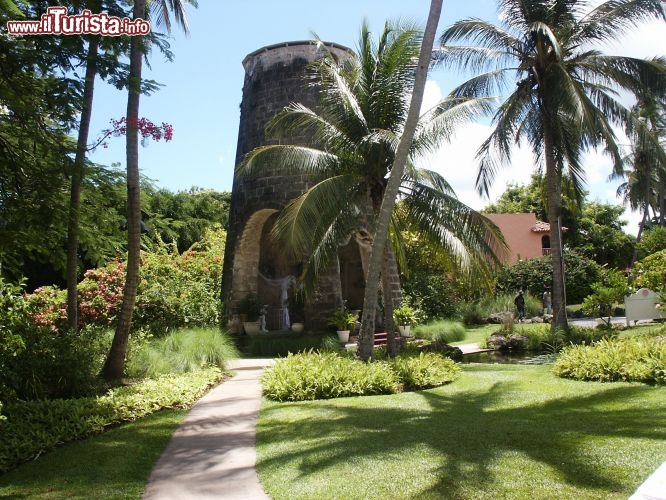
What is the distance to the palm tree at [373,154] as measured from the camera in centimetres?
1181

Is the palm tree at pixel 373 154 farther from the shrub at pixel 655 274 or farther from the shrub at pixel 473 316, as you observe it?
the shrub at pixel 473 316

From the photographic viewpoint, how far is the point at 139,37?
988 centimetres

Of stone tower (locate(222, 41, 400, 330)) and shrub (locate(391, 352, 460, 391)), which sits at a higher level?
stone tower (locate(222, 41, 400, 330))

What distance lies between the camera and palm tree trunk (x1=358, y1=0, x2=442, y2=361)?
403 inches

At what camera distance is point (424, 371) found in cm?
1028

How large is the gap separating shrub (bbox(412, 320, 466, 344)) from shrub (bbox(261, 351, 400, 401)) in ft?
27.3

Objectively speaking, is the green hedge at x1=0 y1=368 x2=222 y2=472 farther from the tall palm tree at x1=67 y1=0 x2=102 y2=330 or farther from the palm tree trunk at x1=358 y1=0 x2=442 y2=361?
the palm tree trunk at x1=358 y1=0 x2=442 y2=361

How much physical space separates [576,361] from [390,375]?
125 inches

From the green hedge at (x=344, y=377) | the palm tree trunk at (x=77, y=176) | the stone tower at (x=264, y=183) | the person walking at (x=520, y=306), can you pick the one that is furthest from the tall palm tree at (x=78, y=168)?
the person walking at (x=520, y=306)

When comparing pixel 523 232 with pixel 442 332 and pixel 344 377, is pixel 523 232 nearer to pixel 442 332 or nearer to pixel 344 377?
pixel 442 332

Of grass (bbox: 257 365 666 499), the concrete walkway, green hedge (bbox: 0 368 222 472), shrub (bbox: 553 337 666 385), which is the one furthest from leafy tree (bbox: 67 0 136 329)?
shrub (bbox: 553 337 666 385)

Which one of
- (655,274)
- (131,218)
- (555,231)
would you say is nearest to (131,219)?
(131,218)

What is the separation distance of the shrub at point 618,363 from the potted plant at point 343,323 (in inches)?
263

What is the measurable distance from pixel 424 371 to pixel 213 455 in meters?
4.98
